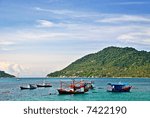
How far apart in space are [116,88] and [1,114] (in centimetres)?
1414

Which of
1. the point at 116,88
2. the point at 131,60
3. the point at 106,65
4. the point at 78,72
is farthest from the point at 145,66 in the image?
the point at 78,72

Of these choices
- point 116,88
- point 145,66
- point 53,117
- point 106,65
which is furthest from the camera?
point 106,65

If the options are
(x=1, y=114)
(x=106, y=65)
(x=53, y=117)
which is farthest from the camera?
(x=106, y=65)

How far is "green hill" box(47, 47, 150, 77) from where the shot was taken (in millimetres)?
25466

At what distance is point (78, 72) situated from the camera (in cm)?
3788

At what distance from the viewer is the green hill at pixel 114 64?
2547 cm

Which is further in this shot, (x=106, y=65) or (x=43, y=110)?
(x=106, y=65)

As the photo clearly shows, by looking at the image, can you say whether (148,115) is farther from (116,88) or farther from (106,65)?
(106,65)

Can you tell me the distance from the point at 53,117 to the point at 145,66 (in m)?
22.2

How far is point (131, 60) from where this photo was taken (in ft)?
96.9

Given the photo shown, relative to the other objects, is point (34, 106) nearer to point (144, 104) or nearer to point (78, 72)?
point (144, 104)

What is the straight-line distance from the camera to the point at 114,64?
93.8ft

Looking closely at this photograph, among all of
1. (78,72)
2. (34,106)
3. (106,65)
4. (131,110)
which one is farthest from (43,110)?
(78,72)

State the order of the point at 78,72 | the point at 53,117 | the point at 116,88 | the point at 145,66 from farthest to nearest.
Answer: the point at 78,72, the point at 145,66, the point at 116,88, the point at 53,117
